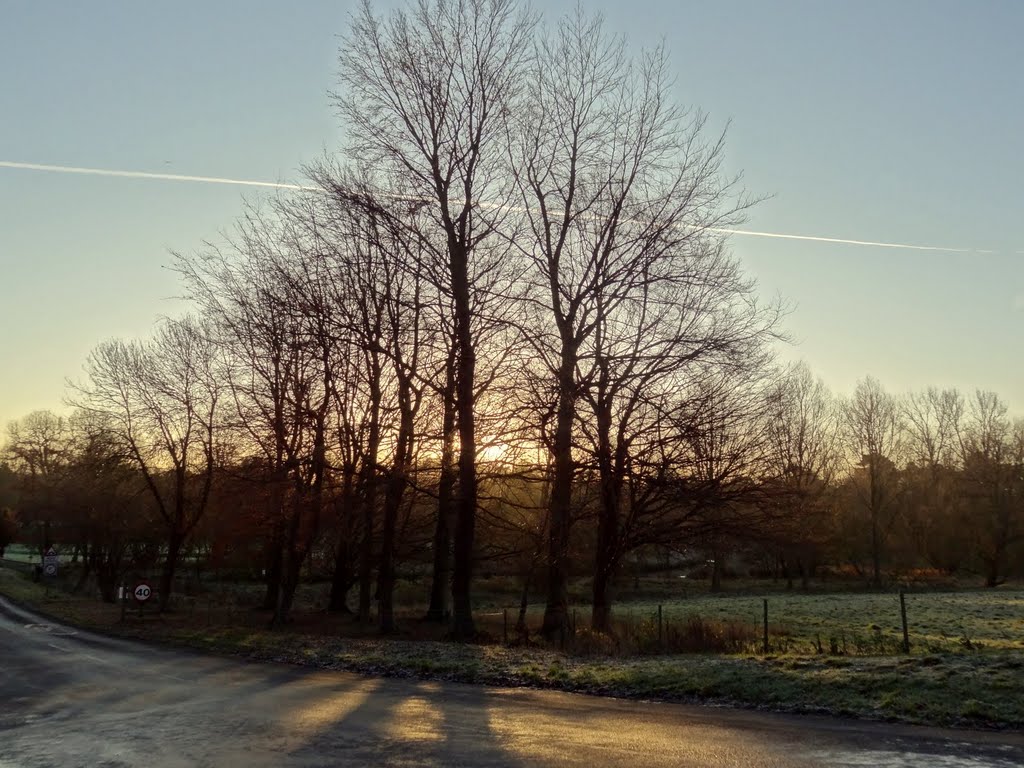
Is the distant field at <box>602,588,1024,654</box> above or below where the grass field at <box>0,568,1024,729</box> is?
below

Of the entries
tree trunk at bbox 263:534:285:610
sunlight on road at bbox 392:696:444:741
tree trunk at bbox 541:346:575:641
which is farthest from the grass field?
tree trunk at bbox 263:534:285:610

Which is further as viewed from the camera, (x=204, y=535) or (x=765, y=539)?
(x=204, y=535)

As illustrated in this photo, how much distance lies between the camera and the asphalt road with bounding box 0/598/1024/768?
326 inches

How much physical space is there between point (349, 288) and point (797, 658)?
13.9m

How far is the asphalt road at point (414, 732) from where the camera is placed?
829 centimetres

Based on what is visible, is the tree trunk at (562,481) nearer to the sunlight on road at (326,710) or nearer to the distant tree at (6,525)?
the sunlight on road at (326,710)

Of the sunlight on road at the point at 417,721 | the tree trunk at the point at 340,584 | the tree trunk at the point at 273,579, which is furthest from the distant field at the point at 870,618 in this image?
the tree trunk at the point at 273,579

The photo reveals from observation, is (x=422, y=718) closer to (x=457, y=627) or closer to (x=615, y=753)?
(x=615, y=753)

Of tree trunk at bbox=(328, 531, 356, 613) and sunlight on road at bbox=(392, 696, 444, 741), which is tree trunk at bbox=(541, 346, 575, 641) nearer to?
sunlight on road at bbox=(392, 696, 444, 741)

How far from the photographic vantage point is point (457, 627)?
21766 mm

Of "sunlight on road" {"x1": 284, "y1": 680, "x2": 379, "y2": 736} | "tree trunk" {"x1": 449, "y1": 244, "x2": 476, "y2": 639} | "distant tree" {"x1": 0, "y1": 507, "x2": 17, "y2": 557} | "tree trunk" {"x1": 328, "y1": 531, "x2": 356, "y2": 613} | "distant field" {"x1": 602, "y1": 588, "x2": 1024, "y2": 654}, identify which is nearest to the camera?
"sunlight on road" {"x1": 284, "y1": 680, "x2": 379, "y2": 736}

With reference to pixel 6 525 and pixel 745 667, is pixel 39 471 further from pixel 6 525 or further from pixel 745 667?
pixel 745 667

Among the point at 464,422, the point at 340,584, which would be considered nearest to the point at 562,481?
the point at 464,422

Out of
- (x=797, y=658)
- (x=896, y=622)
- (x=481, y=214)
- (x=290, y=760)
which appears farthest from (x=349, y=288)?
(x=896, y=622)
